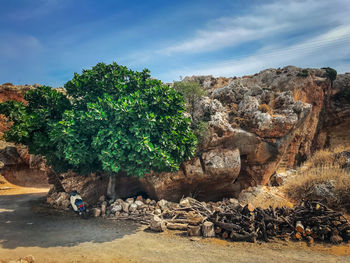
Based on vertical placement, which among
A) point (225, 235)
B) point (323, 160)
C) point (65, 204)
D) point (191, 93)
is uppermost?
point (191, 93)

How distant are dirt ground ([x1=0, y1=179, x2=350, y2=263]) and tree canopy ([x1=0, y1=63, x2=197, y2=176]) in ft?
11.4

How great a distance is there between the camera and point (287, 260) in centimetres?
886

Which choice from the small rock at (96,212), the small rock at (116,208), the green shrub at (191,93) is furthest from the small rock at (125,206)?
the green shrub at (191,93)

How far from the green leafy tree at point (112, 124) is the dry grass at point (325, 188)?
894 centimetres

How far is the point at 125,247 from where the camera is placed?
10094 mm

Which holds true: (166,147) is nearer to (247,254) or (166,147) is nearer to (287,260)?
(247,254)

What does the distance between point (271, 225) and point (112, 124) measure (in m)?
10.0

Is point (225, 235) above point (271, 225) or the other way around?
the other way around

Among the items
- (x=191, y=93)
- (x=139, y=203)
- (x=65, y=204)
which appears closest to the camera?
(x=139, y=203)

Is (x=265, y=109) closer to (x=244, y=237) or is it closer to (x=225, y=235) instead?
(x=244, y=237)

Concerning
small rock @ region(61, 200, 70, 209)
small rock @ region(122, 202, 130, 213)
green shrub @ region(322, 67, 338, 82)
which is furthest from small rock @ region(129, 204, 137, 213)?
green shrub @ region(322, 67, 338, 82)

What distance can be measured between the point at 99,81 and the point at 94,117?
291cm

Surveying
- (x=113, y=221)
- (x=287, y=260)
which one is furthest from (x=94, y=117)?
(x=287, y=260)

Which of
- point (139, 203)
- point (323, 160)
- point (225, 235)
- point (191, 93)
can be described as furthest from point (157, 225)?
point (323, 160)
